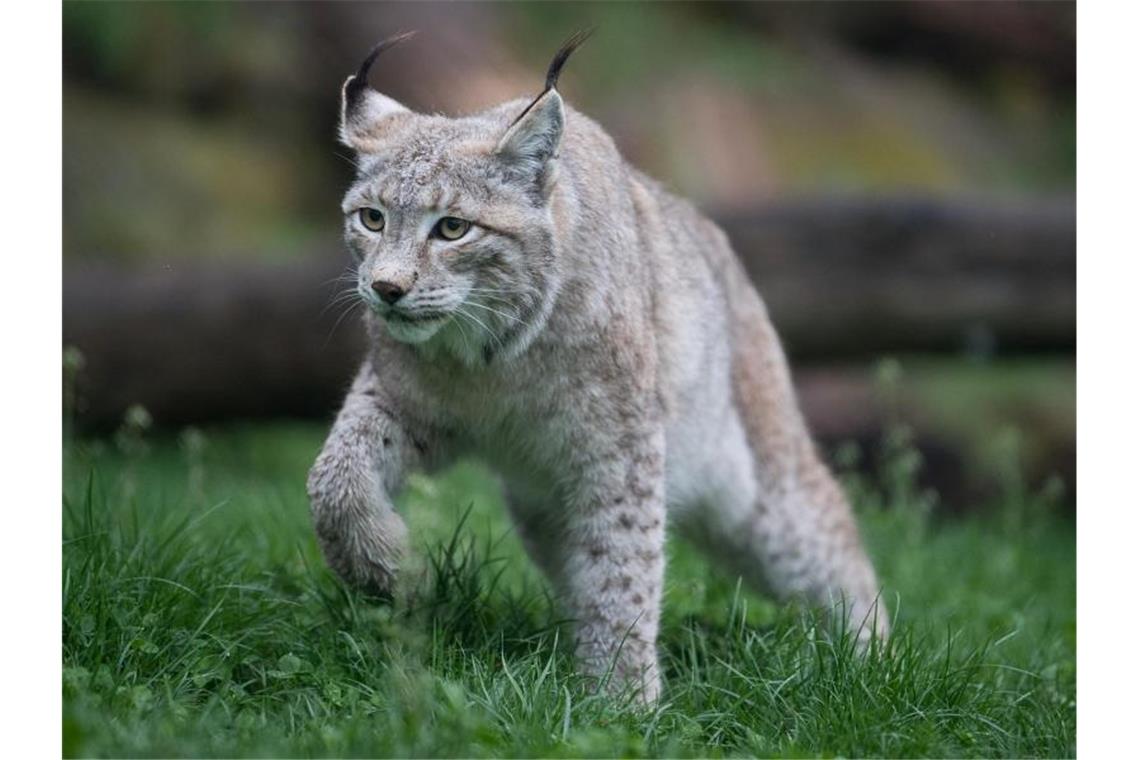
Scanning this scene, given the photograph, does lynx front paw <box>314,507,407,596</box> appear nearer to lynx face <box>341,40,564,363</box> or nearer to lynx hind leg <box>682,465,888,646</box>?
lynx face <box>341,40,564,363</box>

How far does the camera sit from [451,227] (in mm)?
5008

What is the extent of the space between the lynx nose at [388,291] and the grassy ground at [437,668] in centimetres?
65

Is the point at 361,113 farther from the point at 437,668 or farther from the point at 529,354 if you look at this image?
the point at 437,668

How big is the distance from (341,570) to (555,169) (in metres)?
1.63

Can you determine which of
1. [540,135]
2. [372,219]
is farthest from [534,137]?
[372,219]

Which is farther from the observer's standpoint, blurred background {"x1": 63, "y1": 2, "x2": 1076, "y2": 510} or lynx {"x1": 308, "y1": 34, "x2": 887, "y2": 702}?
blurred background {"x1": 63, "y1": 2, "x2": 1076, "y2": 510}

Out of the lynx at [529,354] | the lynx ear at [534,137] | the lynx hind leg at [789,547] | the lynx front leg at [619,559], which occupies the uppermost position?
the lynx ear at [534,137]

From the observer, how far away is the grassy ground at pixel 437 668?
4.50 m

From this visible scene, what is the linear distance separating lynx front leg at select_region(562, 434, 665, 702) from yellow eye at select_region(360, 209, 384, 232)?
1185 millimetres

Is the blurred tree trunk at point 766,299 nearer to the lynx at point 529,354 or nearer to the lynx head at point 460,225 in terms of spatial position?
the lynx at point 529,354

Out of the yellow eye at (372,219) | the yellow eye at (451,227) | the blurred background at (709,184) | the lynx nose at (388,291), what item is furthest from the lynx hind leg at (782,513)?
the lynx nose at (388,291)

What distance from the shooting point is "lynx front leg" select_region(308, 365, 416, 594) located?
17.1ft

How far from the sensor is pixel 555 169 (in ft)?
17.1

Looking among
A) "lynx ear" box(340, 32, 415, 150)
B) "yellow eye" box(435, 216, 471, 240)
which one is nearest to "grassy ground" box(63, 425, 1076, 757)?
"yellow eye" box(435, 216, 471, 240)
